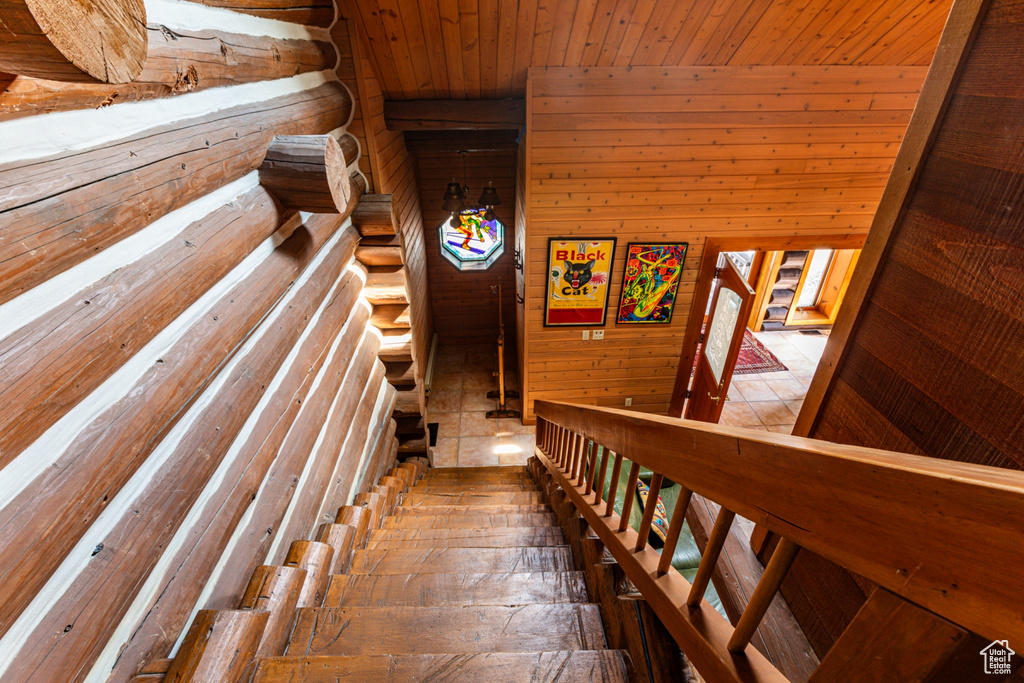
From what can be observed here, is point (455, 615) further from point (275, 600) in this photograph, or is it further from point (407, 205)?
point (407, 205)

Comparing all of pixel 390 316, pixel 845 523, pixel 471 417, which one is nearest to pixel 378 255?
pixel 390 316

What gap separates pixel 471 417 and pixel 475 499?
260 cm

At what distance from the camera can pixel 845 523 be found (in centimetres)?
57

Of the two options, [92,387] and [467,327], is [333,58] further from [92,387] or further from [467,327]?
[467,327]

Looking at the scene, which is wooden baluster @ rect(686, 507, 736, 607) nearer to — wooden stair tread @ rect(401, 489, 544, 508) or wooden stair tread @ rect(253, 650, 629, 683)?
wooden stair tread @ rect(253, 650, 629, 683)

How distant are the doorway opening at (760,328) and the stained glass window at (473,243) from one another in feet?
11.5

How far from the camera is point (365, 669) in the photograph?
4.14 ft

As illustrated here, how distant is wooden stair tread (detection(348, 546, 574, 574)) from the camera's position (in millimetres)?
1968

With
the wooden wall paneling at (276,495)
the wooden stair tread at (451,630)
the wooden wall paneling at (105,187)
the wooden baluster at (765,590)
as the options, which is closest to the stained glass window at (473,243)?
the wooden wall paneling at (276,495)

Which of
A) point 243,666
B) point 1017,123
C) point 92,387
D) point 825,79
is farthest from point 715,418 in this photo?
point 92,387

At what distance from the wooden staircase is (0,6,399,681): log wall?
361 mm

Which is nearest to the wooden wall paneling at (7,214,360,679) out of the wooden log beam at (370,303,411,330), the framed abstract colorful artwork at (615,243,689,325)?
the wooden log beam at (370,303,411,330)

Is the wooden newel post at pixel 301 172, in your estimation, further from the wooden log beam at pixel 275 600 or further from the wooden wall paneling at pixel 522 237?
the wooden wall paneling at pixel 522 237

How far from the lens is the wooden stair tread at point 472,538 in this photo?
2279 millimetres
